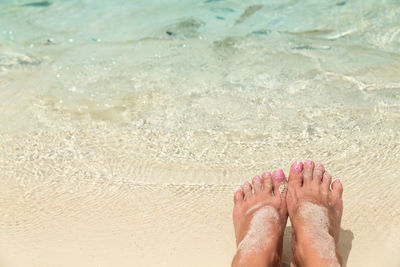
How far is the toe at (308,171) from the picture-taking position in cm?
238

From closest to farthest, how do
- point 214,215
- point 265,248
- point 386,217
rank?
1. point 265,248
2. point 386,217
3. point 214,215

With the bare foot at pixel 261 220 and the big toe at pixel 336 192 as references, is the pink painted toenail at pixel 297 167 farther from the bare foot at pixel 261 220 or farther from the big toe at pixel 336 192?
the big toe at pixel 336 192

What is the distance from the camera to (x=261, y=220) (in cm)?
217

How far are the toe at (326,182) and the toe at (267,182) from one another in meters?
0.29

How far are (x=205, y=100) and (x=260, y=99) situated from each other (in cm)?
43

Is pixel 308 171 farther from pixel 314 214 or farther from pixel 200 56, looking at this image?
pixel 200 56

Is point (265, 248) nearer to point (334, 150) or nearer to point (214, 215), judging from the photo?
point (214, 215)

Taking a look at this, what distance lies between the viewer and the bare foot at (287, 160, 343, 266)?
74.3 inches

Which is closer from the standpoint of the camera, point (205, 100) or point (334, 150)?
point (334, 150)

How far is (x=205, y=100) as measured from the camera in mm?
3338

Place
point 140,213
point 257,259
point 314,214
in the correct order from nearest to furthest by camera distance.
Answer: point 257,259 → point 314,214 → point 140,213

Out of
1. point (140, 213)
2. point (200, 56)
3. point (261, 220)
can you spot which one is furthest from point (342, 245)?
point (200, 56)

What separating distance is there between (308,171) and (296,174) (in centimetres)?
7

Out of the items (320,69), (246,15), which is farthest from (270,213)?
(246,15)
